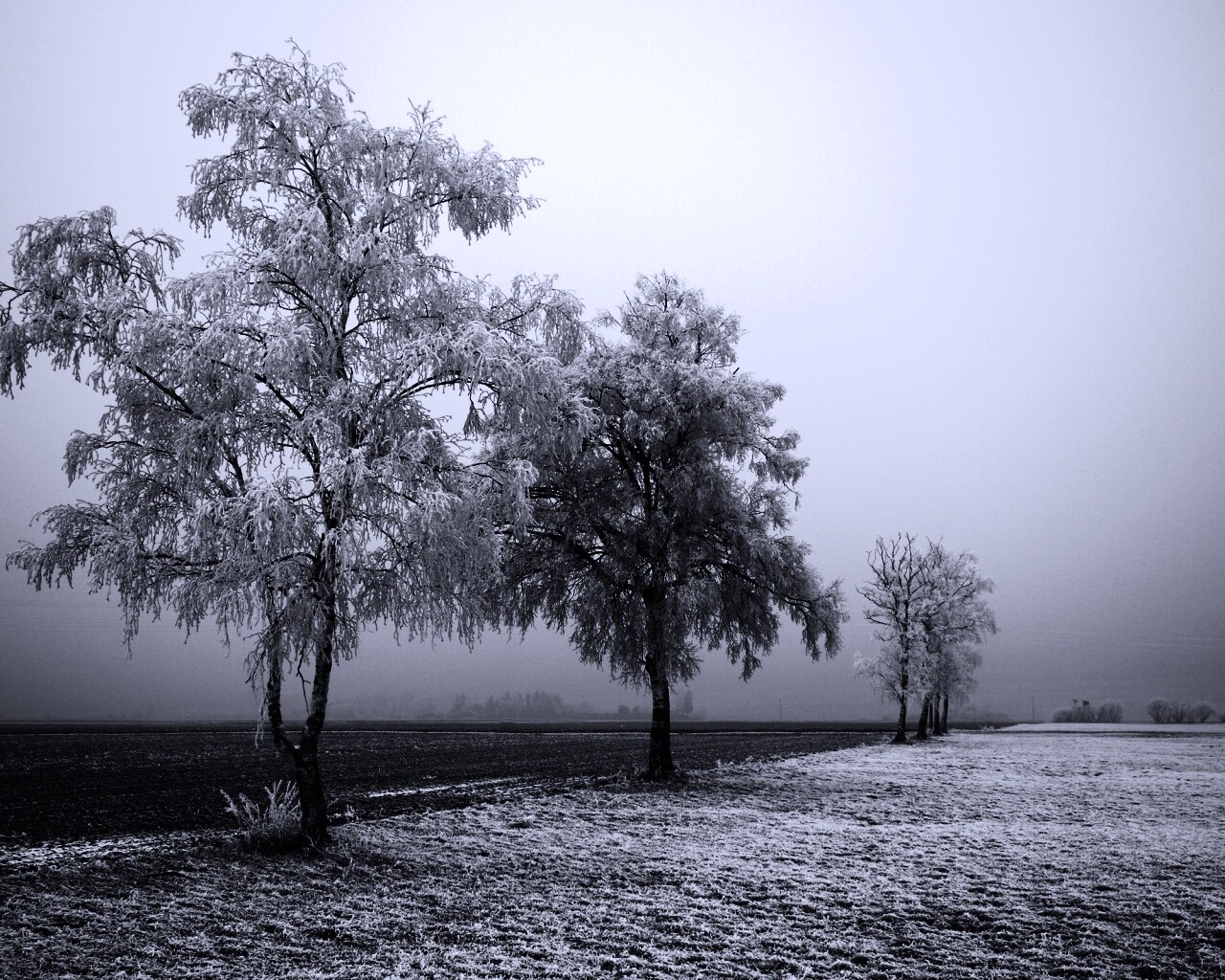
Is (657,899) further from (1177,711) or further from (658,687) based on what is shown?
(1177,711)

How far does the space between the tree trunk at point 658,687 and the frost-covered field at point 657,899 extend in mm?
4407

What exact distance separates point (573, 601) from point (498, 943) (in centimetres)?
1502

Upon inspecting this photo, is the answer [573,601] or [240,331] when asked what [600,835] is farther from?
[240,331]

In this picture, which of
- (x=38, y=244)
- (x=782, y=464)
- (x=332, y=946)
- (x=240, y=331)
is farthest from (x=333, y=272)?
(x=782, y=464)

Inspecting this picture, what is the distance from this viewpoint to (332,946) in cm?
814

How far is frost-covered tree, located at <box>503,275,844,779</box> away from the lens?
21891mm

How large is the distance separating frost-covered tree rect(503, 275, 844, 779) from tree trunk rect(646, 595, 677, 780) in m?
0.04

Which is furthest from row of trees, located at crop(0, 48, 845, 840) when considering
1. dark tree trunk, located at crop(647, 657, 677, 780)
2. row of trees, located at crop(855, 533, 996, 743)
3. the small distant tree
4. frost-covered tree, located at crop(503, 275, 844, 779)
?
the small distant tree

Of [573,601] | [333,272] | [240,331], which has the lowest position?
[573,601]

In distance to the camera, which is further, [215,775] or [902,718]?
[902,718]

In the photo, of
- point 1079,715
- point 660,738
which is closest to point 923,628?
point 660,738

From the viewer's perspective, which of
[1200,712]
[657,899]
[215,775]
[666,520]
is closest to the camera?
[657,899]

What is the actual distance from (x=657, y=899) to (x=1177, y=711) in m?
145

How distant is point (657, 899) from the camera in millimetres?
10328
